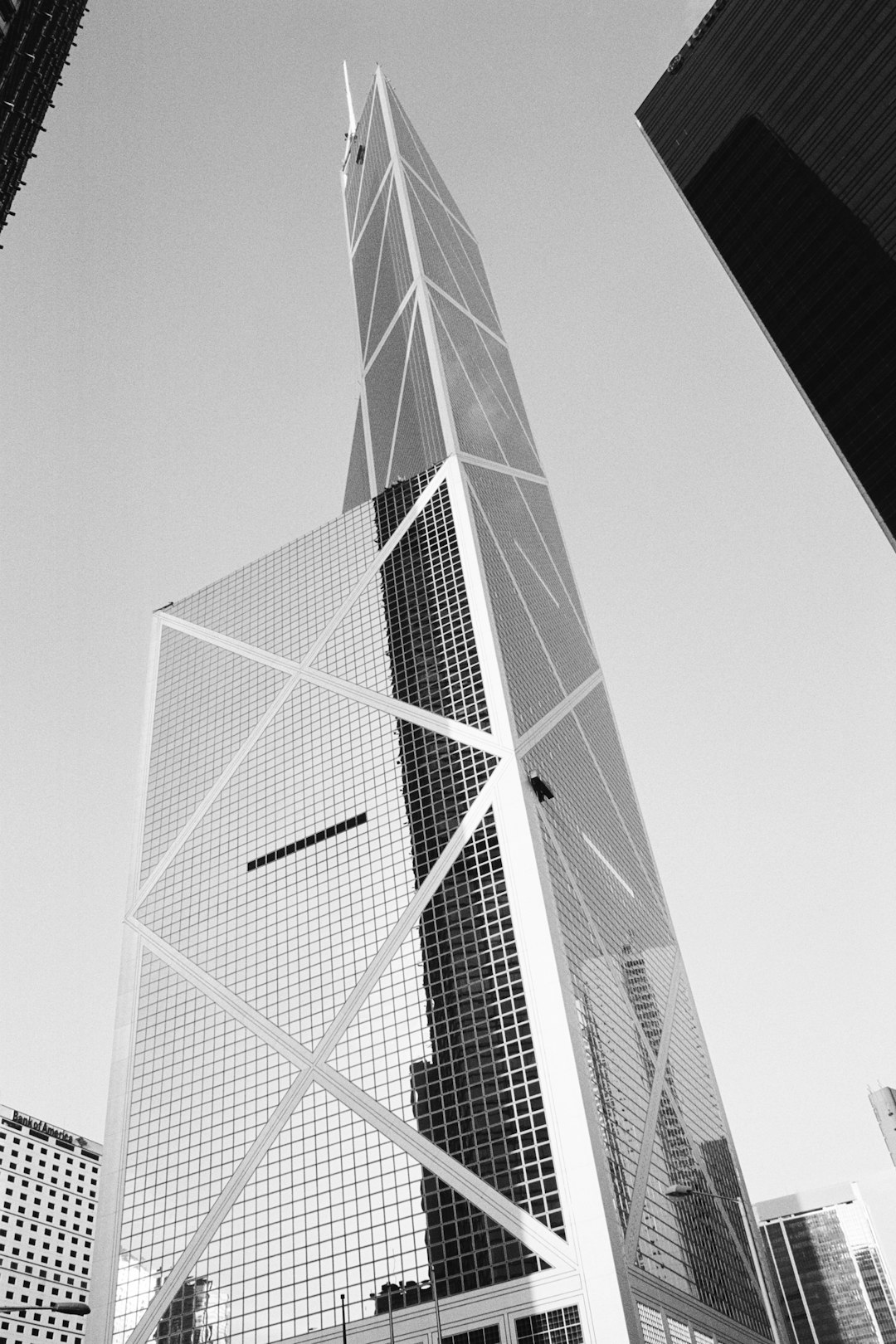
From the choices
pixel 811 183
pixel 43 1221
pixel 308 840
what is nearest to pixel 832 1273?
pixel 43 1221

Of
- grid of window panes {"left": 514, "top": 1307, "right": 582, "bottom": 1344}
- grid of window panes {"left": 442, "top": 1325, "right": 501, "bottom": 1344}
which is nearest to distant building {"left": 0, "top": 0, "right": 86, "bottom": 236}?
grid of window panes {"left": 514, "top": 1307, "right": 582, "bottom": 1344}

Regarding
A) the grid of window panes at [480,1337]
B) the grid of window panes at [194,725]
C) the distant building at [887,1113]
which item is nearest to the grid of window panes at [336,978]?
the grid of window panes at [194,725]

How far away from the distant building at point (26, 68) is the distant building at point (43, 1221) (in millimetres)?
102161

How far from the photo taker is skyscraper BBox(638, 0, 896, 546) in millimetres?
55500

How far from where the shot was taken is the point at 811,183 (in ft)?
196

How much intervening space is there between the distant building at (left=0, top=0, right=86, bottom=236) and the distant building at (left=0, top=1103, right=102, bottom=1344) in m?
102

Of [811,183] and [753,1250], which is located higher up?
[811,183]

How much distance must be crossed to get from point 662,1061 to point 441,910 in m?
20.1

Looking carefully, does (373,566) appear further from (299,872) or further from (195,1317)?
(195,1317)

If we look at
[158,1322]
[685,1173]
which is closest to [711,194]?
[685,1173]

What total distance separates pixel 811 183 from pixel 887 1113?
116 metres

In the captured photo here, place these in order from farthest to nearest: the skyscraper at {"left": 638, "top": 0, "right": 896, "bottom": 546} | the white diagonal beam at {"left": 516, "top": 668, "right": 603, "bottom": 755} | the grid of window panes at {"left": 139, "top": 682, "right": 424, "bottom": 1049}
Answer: the white diagonal beam at {"left": 516, "top": 668, "right": 603, "bottom": 755} < the grid of window panes at {"left": 139, "top": 682, "right": 424, "bottom": 1049} < the skyscraper at {"left": 638, "top": 0, "right": 896, "bottom": 546}

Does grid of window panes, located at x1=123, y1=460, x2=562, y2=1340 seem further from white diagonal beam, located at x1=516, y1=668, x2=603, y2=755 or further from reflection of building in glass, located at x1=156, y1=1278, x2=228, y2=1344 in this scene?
white diagonal beam, located at x1=516, y1=668, x2=603, y2=755

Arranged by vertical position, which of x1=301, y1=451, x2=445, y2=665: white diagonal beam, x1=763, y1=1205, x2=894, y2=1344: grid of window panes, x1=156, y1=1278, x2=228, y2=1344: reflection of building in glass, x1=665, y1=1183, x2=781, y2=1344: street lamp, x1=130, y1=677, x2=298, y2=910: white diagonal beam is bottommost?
x1=156, y1=1278, x2=228, y2=1344: reflection of building in glass
